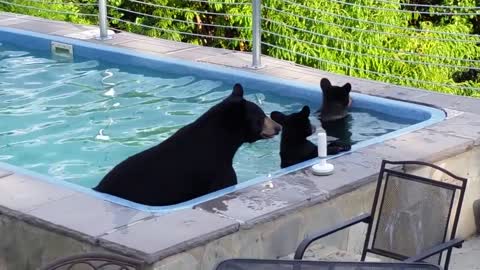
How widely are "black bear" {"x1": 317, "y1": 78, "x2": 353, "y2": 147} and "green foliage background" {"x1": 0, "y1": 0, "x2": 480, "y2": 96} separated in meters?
2.88

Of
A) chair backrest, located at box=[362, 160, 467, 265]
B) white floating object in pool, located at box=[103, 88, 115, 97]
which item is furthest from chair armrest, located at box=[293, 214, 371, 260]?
white floating object in pool, located at box=[103, 88, 115, 97]

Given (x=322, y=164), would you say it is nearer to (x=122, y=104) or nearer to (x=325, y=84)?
(x=325, y=84)

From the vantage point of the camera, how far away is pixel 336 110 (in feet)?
24.7

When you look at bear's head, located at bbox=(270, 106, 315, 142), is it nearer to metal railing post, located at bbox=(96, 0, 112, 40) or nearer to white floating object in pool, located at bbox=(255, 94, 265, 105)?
white floating object in pool, located at bbox=(255, 94, 265, 105)

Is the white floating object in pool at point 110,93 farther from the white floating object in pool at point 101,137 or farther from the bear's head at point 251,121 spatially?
the bear's head at point 251,121

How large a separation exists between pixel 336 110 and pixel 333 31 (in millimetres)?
3921

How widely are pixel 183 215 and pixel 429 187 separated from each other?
1.18 metres

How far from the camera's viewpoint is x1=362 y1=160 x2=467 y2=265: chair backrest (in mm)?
4602

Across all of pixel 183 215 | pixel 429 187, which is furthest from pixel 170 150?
pixel 429 187

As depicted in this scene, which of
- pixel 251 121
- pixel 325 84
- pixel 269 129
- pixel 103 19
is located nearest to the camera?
pixel 251 121

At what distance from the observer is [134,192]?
5469 mm

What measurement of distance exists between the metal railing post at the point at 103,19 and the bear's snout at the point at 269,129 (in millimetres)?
3396

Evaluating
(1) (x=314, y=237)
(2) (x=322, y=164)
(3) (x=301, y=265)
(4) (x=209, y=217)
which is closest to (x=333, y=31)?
(2) (x=322, y=164)

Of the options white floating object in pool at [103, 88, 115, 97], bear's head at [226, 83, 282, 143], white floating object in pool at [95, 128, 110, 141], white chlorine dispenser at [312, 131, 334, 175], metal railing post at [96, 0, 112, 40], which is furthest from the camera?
metal railing post at [96, 0, 112, 40]
